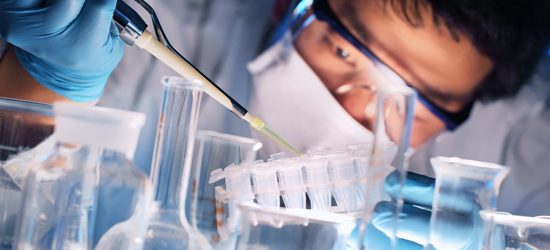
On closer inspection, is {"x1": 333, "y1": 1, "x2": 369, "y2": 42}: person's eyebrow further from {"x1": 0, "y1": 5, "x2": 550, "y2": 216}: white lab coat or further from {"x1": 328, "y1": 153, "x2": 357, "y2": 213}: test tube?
{"x1": 328, "y1": 153, "x2": 357, "y2": 213}: test tube

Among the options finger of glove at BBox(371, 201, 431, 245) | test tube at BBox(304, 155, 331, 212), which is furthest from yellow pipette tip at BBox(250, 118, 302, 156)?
finger of glove at BBox(371, 201, 431, 245)

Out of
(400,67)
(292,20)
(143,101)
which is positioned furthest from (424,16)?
(143,101)

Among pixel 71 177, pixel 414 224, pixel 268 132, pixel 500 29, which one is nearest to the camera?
pixel 71 177

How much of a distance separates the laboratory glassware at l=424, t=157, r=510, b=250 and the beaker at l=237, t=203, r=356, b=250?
13cm

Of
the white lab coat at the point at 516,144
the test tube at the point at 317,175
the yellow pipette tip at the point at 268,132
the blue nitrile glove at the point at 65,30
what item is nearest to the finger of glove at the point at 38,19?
the blue nitrile glove at the point at 65,30

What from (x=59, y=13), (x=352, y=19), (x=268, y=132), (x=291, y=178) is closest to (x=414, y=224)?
(x=291, y=178)

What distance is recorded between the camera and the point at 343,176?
2.51 feet

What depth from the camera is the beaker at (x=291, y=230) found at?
1.52ft

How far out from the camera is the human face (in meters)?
1.63

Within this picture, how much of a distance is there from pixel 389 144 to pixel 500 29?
4.98 feet

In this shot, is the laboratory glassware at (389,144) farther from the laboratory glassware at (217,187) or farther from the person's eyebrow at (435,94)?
the person's eyebrow at (435,94)

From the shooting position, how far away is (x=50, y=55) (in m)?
0.94

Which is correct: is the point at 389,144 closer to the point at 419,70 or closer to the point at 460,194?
the point at 460,194

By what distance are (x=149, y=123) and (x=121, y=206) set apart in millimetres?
1378
